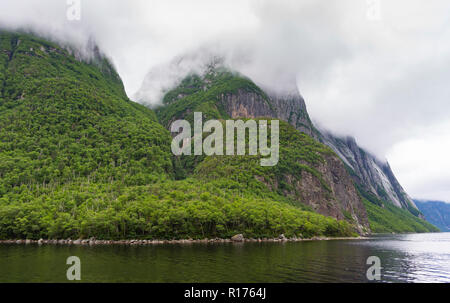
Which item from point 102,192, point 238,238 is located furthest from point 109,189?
point 238,238

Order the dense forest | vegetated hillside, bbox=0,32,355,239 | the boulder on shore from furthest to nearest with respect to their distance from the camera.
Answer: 1. the boulder on shore
2. the dense forest
3. vegetated hillside, bbox=0,32,355,239

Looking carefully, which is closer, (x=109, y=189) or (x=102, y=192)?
(x=102, y=192)

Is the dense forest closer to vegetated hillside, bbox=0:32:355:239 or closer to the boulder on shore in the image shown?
vegetated hillside, bbox=0:32:355:239

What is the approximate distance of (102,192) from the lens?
133 meters

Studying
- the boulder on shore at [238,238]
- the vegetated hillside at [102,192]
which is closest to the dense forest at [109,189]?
the vegetated hillside at [102,192]

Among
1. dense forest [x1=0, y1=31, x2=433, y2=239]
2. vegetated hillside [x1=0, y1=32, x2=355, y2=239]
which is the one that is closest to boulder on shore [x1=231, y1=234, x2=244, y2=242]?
dense forest [x1=0, y1=31, x2=433, y2=239]

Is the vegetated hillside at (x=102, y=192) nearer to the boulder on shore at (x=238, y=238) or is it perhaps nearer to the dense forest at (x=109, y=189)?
the dense forest at (x=109, y=189)

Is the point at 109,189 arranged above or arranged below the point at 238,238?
above

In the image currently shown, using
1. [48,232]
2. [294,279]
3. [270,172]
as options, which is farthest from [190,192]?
[294,279]

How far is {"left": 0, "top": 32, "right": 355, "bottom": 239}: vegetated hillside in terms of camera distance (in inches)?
3851

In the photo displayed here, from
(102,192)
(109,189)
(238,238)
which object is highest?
(109,189)

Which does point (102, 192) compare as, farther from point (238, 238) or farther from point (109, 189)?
point (238, 238)

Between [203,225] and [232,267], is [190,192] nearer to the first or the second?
[203,225]
